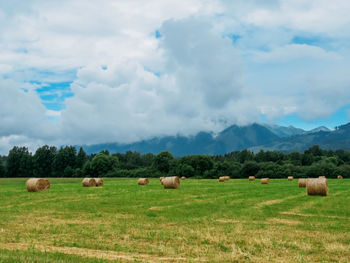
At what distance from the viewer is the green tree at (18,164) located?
136125mm

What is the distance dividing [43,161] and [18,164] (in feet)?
30.8

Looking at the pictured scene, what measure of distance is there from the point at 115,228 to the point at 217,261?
6093 mm

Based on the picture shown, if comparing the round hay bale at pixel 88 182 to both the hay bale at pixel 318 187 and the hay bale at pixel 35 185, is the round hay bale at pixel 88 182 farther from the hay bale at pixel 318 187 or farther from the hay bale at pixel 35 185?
the hay bale at pixel 318 187

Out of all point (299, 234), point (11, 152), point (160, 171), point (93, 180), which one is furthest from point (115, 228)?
point (11, 152)

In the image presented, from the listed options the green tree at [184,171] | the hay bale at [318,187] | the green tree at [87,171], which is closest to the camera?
the hay bale at [318,187]

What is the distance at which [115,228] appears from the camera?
46.6 feet

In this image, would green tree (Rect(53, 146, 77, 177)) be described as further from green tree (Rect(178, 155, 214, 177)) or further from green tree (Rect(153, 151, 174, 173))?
green tree (Rect(178, 155, 214, 177))

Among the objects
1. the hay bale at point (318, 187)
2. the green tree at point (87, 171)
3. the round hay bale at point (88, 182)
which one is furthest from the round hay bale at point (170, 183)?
the green tree at point (87, 171)

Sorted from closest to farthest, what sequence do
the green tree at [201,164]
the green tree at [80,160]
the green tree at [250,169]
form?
the green tree at [250,169]
the green tree at [201,164]
the green tree at [80,160]

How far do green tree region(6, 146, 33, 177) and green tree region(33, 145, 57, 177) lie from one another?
7.29 feet

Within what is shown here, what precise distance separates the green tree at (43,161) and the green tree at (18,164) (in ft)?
7.29

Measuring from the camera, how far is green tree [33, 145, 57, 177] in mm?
137625

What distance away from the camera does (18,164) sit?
138m

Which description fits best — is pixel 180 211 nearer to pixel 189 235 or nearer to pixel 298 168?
pixel 189 235
